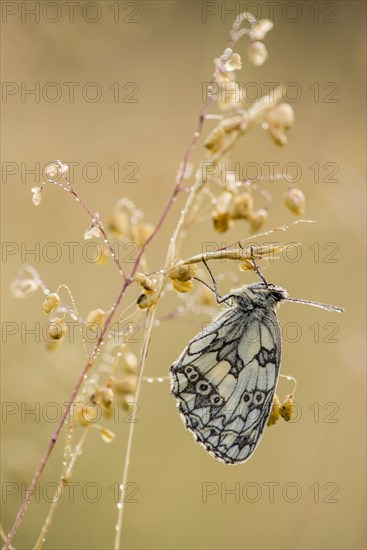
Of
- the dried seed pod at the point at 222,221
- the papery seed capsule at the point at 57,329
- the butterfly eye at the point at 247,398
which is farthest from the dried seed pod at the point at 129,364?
the butterfly eye at the point at 247,398

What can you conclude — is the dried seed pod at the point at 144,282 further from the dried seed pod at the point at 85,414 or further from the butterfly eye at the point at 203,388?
the butterfly eye at the point at 203,388

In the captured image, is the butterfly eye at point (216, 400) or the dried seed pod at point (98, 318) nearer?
the dried seed pod at point (98, 318)

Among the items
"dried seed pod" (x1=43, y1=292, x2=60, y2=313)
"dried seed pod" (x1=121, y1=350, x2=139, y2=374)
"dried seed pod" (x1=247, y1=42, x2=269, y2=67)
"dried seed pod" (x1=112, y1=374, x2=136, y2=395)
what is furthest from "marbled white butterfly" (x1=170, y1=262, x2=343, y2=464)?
"dried seed pod" (x1=247, y1=42, x2=269, y2=67)

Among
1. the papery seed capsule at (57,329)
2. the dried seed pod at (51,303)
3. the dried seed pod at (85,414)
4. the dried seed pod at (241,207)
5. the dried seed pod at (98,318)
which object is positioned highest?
the dried seed pod at (241,207)

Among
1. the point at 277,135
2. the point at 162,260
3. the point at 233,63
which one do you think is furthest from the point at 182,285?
the point at 162,260

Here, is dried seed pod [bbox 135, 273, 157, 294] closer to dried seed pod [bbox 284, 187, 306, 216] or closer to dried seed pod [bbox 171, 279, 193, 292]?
dried seed pod [bbox 171, 279, 193, 292]

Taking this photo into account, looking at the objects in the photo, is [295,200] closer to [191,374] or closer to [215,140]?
[215,140]

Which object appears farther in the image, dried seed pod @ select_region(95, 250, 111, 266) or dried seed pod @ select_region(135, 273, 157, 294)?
dried seed pod @ select_region(95, 250, 111, 266)
